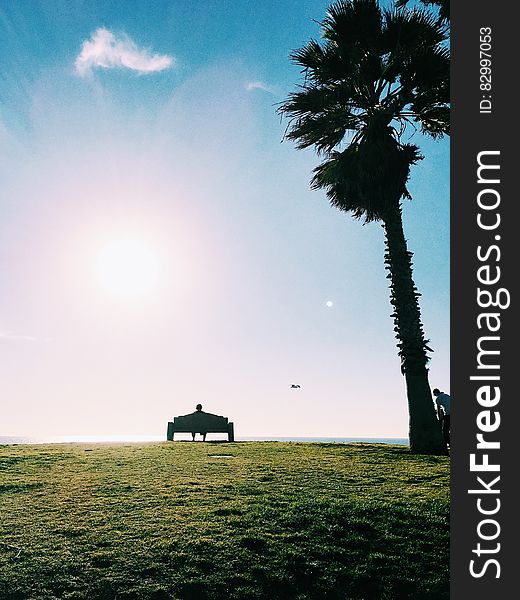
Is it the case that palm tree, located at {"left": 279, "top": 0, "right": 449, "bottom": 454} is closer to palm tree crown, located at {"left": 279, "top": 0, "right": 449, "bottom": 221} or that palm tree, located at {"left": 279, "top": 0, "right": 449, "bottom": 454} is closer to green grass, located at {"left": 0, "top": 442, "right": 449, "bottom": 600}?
palm tree crown, located at {"left": 279, "top": 0, "right": 449, "bottom": 221}

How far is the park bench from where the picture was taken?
20373 mm

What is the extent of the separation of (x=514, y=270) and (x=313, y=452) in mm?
10638

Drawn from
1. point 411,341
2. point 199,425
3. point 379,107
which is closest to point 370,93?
point 379,107

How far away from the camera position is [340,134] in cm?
1719

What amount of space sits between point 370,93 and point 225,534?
14240mm

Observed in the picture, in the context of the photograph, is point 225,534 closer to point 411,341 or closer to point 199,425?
point 411,341

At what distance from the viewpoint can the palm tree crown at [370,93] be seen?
52.1 feet

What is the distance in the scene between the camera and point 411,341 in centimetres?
1508

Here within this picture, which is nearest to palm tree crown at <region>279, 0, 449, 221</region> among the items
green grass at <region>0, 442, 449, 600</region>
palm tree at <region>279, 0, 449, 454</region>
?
palm tree at <region>279, 0, 449, 454</region>

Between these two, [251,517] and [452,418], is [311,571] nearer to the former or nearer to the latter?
[251,517]

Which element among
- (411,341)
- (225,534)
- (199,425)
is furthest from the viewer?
(199,425)

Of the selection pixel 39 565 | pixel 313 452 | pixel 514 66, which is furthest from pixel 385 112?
pixel 39 565

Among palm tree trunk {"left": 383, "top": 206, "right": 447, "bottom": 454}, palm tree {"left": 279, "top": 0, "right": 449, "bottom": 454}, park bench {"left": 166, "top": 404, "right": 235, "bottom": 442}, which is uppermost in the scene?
palm tree {"left": 279, "top": 0, "right": 449, "bottom": 454}

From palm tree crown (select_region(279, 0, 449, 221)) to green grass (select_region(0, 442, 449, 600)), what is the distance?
8757mm
